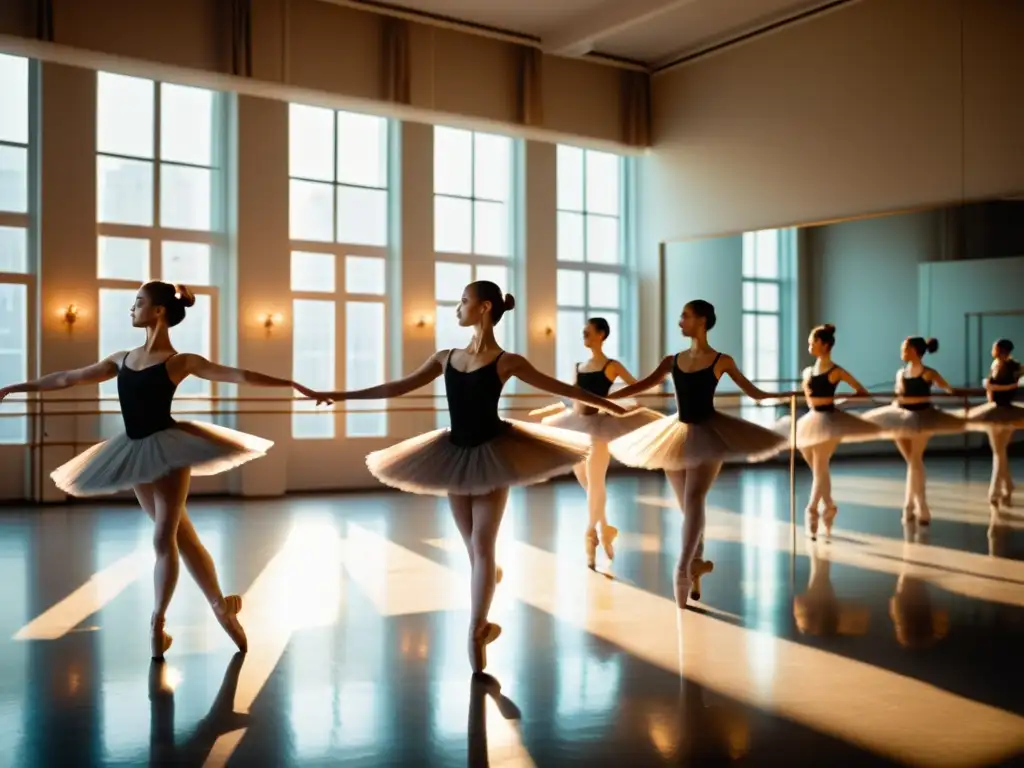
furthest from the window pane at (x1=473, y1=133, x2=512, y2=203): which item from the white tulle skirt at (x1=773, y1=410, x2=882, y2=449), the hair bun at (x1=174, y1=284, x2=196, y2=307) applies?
the hair bun at (x1=174, y1=284, x2=196, y2=307)

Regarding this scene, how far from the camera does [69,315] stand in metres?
9.88

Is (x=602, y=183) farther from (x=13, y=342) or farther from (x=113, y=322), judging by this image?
(x=13, y=342)

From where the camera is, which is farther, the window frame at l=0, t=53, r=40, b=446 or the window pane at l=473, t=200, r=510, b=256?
the window pane at l=473, t=200, r=510, b=256

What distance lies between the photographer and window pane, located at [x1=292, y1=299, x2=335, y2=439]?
38.0 feet

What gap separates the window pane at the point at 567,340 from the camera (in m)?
13.4

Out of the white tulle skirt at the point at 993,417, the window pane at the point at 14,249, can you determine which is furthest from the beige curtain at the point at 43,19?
the white tulle skirt at the point at 993,417

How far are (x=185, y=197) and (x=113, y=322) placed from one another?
1.53 meters

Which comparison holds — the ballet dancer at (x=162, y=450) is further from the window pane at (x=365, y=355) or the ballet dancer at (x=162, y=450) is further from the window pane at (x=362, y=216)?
the window pane at (x=362, y=216)

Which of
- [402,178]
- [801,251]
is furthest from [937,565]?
[402,178]

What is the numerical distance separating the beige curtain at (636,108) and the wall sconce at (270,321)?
5.24 m

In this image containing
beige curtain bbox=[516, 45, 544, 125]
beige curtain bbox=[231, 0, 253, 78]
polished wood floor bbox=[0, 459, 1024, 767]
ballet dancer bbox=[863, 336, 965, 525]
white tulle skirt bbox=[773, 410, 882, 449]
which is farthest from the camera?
beige curtain bbox=[516, 45, 544, 125]

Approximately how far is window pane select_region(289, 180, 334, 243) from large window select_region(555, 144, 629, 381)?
3.15 m

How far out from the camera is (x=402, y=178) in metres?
12.0

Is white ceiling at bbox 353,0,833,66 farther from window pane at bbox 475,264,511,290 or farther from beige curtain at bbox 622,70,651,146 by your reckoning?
window pane at bbox 475,264,511,290
